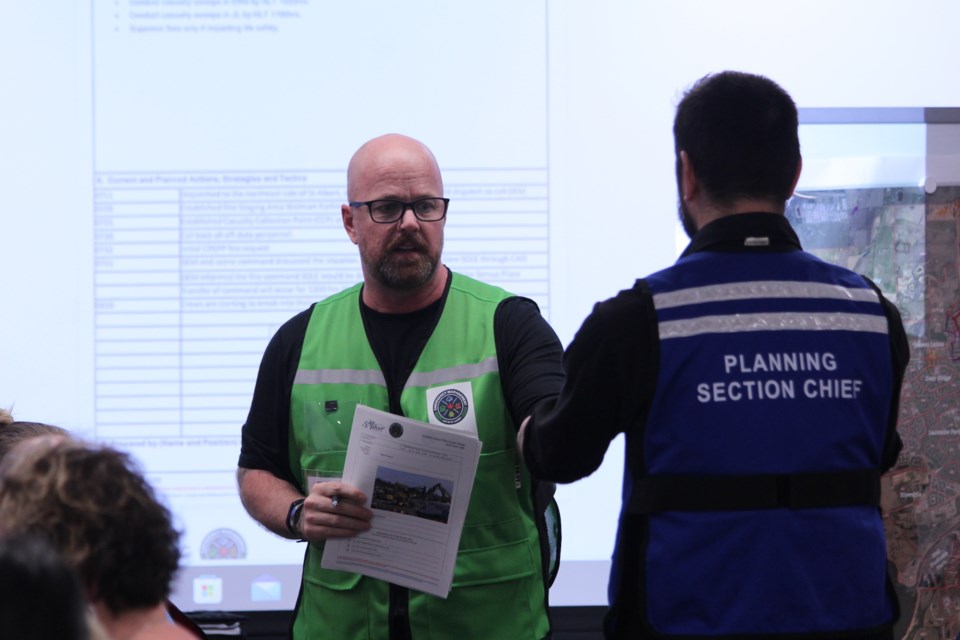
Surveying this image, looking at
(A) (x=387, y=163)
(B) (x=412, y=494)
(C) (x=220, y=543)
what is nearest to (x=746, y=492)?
(B) (x=412, y=494)

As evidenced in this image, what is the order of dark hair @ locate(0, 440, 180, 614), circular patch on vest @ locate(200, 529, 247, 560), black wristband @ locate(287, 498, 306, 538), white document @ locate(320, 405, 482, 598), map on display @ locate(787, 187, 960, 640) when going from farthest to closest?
1. circular patch on vest @ locate(200, 529, 247, 560)
2. map on display @ locate(787, 187, 960, 640)
3. black wristband @ locate(287, 498, 306, 538)
4. white document @ locate(320, 405, 482, 598)
5. dark hair @ locate(0, 440, 180, 614)

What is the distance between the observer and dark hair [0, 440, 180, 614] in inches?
47.4

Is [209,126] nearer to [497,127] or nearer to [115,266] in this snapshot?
[115,266]

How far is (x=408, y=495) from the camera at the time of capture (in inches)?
77.4

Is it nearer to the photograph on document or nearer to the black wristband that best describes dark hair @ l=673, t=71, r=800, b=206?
the photograph on document

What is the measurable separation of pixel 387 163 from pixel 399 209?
0.10m

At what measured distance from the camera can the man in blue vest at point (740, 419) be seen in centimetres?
149

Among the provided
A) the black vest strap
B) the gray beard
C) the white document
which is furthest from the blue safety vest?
the gray beard

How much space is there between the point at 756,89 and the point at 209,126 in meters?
2.08

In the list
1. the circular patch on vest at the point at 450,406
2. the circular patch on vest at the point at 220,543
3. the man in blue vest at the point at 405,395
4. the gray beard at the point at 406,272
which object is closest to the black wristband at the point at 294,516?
the man in blue vest at the point at 405,395

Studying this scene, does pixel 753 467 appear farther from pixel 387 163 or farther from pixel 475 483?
pixel 387 163

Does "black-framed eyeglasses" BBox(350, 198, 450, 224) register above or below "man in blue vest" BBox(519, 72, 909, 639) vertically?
above

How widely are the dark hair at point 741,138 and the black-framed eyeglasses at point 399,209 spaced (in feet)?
2.44

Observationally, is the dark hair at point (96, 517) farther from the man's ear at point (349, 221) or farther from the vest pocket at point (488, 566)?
the man's ear at point (349, 221)
